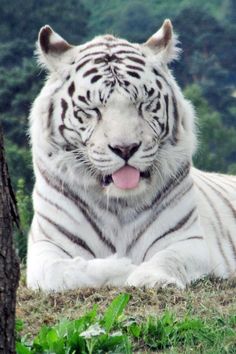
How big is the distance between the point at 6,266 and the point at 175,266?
9.60 ft

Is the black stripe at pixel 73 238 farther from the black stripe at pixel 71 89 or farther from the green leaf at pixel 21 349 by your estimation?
the green leaf at pixel 21 349

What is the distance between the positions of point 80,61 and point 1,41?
51.6m

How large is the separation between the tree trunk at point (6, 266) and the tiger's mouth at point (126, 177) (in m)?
2.87

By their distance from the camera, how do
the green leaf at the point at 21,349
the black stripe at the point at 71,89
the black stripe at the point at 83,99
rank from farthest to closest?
the black stripe at the point at 71,89
the black stripe at the point at 83,99
the green leaf at the point at 21,349

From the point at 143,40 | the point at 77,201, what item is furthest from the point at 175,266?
the point at 143,40

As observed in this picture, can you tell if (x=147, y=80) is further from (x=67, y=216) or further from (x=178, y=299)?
(x=178, y=299)

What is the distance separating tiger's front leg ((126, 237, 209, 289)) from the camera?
8.09 m

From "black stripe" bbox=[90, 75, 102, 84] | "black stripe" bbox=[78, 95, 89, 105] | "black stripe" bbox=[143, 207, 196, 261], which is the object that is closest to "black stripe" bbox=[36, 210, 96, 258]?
"black stripe" bbox=[143, 207, 196, 261]

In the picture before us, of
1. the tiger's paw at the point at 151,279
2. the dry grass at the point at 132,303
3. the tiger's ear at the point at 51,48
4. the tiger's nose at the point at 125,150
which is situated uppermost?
the tiger's ear at the point at 51,48

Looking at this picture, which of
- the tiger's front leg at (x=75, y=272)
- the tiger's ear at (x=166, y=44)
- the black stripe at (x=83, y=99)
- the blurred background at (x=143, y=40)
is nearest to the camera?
the tiger's front leg at (x=75, y=272)

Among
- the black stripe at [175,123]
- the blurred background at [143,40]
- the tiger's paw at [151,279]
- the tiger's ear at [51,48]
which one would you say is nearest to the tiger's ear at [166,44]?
the black stripe at [175,123]

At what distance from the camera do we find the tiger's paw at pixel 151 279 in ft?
26.3

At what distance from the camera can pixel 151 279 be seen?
8062 millimetres

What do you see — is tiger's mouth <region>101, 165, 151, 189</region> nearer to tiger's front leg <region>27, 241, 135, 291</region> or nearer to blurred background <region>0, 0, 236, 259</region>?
tiger's front leg <region>27, 241, 135, 291</region>
